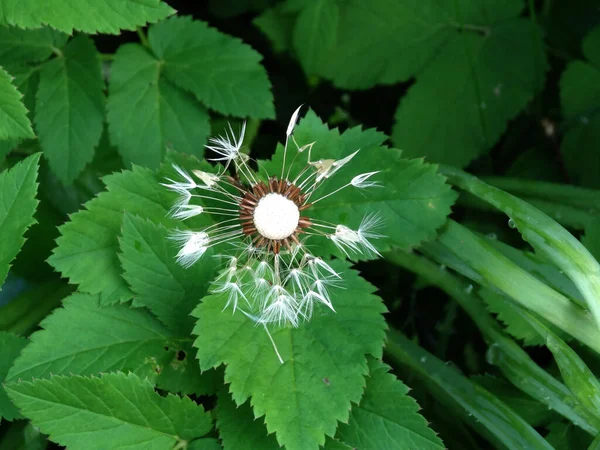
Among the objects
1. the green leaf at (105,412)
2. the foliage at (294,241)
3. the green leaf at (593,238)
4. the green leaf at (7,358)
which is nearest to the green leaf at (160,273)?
the foliage at (294,241)

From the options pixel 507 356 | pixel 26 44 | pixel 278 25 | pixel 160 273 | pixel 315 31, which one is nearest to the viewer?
pixel 160 273

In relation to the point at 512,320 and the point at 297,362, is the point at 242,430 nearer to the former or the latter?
the point at 297,362

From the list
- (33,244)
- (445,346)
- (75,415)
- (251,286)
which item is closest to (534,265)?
(445,346)

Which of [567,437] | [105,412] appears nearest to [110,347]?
[105,412]

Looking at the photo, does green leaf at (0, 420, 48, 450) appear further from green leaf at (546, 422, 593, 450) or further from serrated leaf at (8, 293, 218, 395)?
green leaf at (546, 422, 593, 450)

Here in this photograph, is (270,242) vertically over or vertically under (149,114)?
under

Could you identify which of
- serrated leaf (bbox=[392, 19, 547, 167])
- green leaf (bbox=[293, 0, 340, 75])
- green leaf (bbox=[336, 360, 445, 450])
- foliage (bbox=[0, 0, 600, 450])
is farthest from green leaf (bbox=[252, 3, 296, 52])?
green leaf (bbox=[336, 360, 445, 450])

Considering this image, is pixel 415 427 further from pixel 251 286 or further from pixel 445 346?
pixel 445 346
